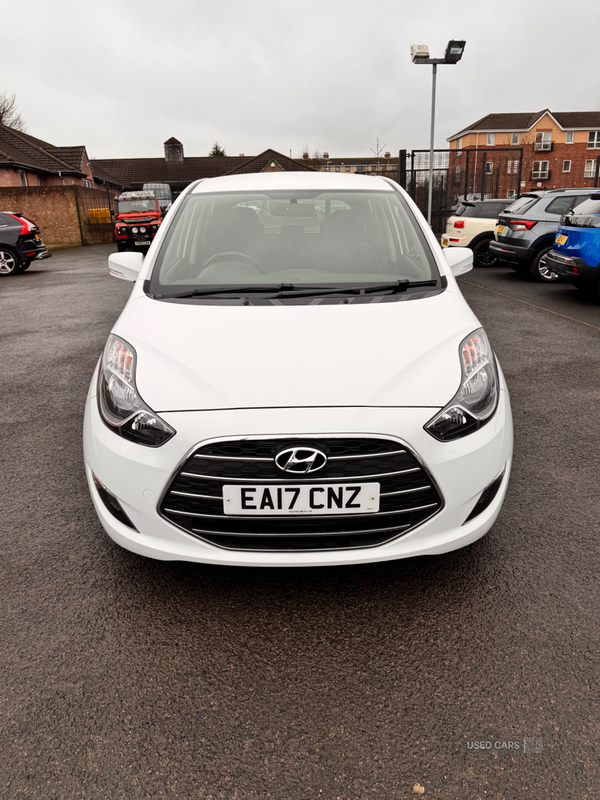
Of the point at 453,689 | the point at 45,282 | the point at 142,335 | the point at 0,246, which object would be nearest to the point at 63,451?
the point at 142,335

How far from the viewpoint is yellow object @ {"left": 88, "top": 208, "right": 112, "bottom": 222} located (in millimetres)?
28188

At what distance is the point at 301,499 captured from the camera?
2.12 metres

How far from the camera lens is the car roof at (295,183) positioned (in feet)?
12.4

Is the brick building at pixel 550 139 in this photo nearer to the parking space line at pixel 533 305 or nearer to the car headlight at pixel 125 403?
the parking space line at pixel 533 305

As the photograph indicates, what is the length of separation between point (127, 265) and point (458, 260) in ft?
6.23

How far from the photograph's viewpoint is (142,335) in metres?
2.67

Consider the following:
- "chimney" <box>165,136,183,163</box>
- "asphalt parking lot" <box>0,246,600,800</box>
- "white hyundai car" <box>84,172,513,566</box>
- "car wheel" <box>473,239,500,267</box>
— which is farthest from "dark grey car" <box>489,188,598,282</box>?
"chimney" <box>165,136,183,163</box>

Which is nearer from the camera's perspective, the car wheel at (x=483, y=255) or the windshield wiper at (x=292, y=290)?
the windshield wiper at (x=292, y=290)

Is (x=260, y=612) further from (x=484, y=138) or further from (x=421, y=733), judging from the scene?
(x=484, y=138)

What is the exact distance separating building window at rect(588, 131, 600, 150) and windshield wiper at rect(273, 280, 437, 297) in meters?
78.8

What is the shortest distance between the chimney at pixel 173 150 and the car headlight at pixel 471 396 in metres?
76.1

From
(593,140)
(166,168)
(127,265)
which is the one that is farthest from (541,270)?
(593,140)

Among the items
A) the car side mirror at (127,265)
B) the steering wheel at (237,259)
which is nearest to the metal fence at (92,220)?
the car side mirror at (127,265)

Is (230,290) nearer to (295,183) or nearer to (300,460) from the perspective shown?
(295,183)
